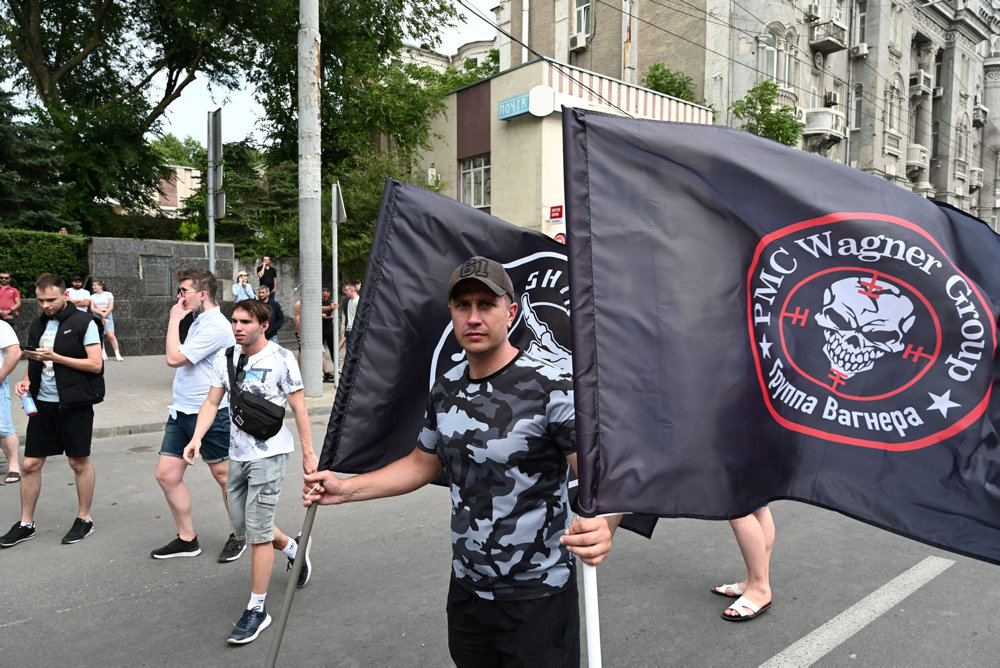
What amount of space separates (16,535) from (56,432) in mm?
758

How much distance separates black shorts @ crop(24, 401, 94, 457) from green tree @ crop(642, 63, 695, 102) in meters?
23.7

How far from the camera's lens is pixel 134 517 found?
5859 millimetres

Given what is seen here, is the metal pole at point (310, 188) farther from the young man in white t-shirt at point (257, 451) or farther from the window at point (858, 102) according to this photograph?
the window at point (858, 102)

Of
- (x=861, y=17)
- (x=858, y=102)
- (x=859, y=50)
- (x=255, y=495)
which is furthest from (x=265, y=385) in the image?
(x=861, y=17)

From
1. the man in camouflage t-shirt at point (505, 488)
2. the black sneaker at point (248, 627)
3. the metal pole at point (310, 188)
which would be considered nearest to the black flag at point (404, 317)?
the man in camouflage t-shirt at point (505, 488)

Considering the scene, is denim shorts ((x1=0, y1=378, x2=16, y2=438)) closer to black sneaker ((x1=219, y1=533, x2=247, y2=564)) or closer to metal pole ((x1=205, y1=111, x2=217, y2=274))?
black sneaker ((x1=219, y1=533, x2=247, y2=564))

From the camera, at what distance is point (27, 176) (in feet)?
59.5

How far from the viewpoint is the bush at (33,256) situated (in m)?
15.4

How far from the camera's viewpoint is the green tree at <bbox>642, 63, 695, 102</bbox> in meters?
25.7

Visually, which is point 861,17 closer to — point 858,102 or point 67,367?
point 858,102

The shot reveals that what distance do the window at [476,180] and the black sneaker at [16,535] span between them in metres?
20.6

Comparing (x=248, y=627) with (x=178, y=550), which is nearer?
(x=248, y=627)

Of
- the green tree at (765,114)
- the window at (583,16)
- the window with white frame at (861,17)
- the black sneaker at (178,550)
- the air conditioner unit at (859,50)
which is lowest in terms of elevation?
the black sneaker at (178,550)

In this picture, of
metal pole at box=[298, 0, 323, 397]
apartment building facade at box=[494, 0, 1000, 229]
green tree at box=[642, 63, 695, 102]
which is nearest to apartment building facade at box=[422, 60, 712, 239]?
green tree at box=[642, 63, 695, 102]
